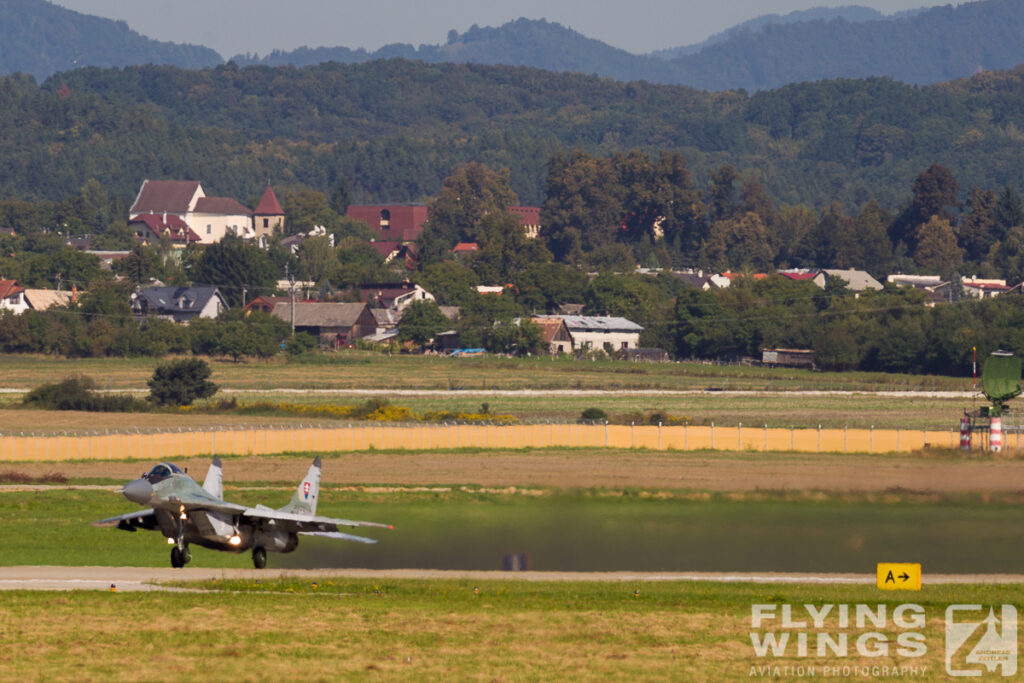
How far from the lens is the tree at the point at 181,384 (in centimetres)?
9906

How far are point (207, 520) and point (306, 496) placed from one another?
304cm

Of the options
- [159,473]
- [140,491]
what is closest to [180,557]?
[140,491]

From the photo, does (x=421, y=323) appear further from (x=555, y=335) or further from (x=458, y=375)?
(x=458, y=375)

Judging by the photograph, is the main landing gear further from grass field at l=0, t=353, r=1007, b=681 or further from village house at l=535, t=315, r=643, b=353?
village house at l=535, t=315, r=643, b=353

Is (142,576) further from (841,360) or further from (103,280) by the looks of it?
(103,280)

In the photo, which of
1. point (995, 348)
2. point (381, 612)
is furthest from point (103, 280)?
point (381, 612)

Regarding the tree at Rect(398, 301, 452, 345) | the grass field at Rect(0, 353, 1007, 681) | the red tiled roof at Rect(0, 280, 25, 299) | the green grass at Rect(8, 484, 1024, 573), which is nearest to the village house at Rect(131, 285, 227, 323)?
the red tiled roof at Rect(0, 280, 25, 299)

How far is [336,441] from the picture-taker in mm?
74125

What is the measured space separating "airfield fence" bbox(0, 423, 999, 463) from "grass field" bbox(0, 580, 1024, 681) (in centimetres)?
3401

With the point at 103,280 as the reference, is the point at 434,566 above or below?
below

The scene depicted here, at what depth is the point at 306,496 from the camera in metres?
37.6

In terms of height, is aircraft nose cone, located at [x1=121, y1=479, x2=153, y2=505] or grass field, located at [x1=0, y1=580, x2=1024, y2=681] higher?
aircraft nose cone, located at [x1=121, y1=479, x2=153, y2=505]

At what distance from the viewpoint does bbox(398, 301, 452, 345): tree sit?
179 metres

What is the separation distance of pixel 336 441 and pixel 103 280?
443ft
